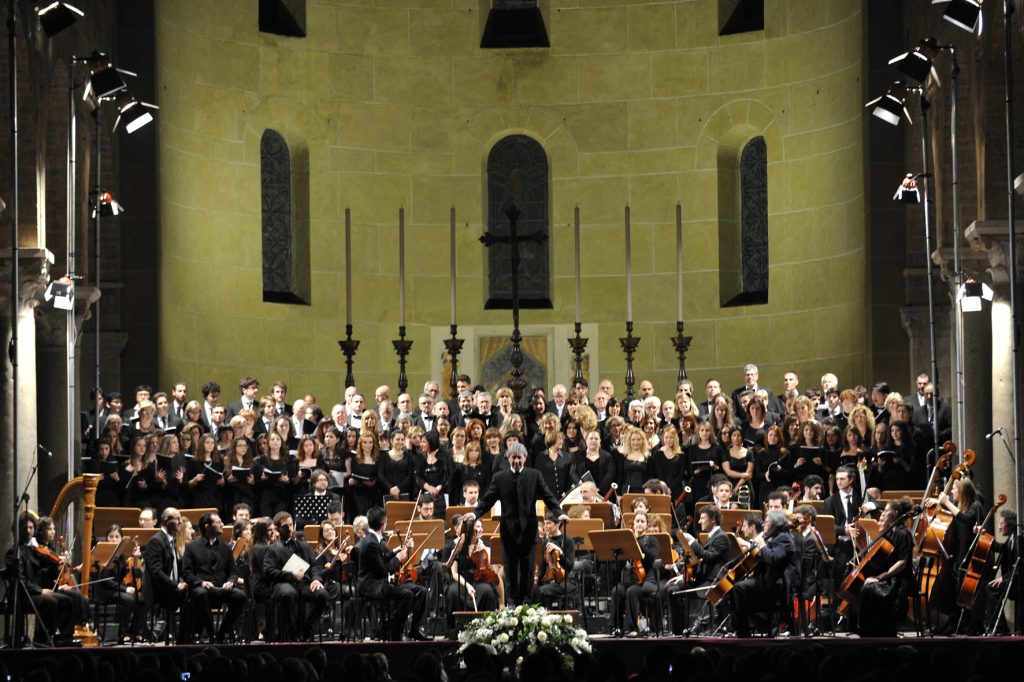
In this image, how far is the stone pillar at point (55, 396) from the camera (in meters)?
18.3

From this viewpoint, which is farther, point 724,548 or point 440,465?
point 440,465

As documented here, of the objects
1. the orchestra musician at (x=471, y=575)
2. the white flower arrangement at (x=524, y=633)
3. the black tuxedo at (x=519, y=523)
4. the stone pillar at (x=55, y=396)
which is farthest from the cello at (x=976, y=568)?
the stone pillar at (x=55, y=396)

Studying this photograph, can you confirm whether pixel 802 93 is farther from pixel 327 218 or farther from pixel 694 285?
pixel 327 218

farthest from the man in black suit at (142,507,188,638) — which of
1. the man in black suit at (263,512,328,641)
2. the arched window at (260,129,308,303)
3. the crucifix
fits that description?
the arched window at (260,129,308,303)

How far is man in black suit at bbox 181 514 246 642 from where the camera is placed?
1506 cm

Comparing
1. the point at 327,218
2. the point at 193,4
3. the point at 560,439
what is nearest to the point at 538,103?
the point at 327,218

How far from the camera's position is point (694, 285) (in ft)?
78.8

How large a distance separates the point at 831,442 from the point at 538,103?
28.6 ft

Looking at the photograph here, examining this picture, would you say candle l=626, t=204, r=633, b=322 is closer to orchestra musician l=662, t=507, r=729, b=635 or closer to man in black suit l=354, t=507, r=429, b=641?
orchestra musician l=662, t=507, r=729, b=635

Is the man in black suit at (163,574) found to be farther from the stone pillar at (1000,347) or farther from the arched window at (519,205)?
the arched window at (519,205)

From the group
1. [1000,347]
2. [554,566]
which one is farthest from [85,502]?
[1000,347]

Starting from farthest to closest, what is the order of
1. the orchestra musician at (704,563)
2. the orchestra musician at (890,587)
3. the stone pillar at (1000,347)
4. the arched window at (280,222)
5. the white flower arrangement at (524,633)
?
the arched window at (280,222) → the stone pillar at (1000,347) → the orchestra musician at (704,563) → the orchestra musician at (890,587) → the white flower arrangement at (524,633)

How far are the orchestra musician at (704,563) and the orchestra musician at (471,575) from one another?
4.56 feet

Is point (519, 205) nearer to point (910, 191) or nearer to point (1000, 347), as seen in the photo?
point (910, 191)
